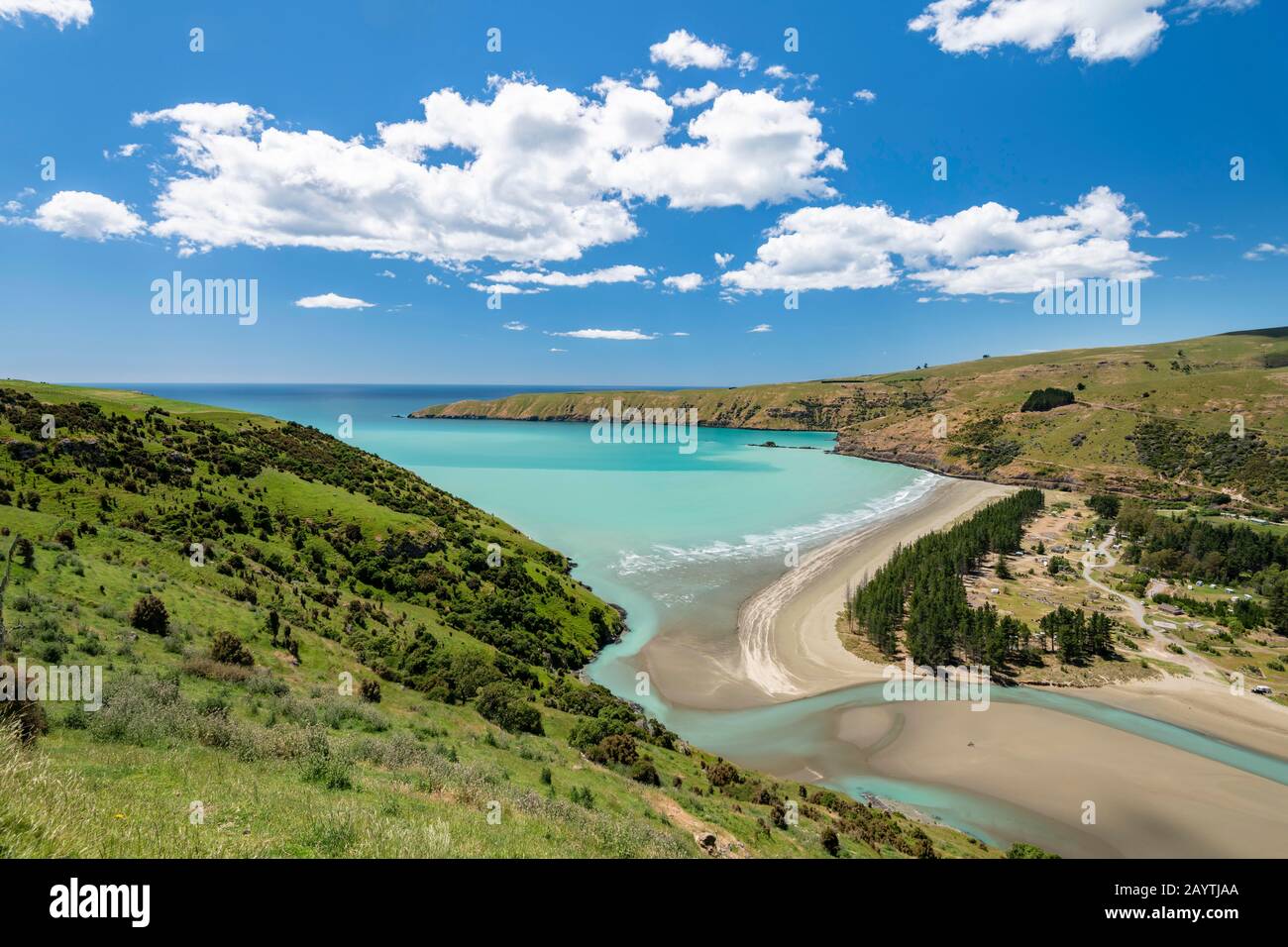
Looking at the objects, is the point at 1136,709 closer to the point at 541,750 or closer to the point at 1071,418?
the point at 541,750

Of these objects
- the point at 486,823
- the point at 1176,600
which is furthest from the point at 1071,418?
the point at 486,823

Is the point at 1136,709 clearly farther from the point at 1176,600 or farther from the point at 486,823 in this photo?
the point at 486,823

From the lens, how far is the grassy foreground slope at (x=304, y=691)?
26.0 ft

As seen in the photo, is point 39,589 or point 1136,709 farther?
point 1136,709

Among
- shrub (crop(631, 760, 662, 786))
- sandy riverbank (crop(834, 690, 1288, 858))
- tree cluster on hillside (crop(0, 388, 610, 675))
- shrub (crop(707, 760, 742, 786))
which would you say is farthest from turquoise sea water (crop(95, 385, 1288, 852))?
shrub (crop(631, 760, 662, 786))

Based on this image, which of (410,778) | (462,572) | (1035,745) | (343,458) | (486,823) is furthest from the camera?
(343,458)

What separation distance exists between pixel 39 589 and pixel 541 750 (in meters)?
18.6

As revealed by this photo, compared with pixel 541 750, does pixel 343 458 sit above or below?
above

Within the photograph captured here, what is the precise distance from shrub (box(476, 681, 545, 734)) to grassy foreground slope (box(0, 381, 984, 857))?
0.09 meters

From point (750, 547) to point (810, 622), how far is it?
70.5ft

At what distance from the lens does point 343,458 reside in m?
58.8

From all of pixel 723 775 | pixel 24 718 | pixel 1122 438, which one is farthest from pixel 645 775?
pixel 1122 438
